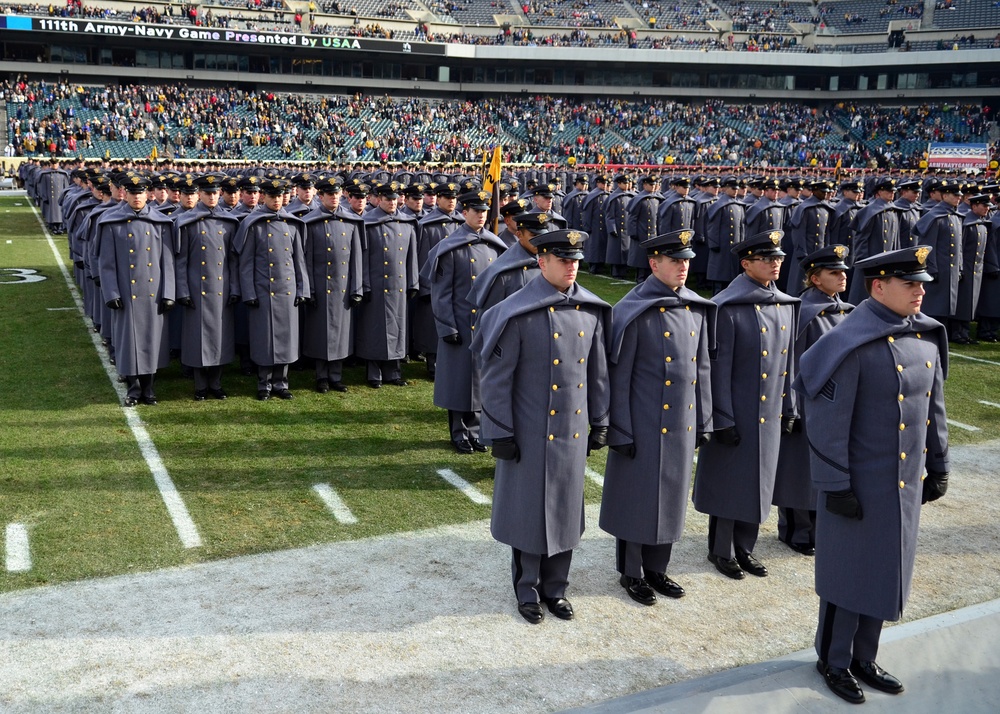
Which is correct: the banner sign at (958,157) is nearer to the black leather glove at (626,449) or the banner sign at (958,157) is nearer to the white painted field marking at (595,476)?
the white painted field marking at (595,476)

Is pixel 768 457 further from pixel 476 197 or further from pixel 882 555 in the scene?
pixel 476 197

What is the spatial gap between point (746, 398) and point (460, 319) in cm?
313

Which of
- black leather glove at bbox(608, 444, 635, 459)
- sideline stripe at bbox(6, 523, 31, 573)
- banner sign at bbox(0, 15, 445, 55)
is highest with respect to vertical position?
banner sign at bbox(0, 15, 445, 55)

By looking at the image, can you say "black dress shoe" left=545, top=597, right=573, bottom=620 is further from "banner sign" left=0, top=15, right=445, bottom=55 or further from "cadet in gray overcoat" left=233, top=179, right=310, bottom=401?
"banner sign" left=0, top=15, right=445, bottom=55

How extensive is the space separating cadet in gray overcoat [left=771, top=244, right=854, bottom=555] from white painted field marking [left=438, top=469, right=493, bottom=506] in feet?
6.56

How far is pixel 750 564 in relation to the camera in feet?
18.9

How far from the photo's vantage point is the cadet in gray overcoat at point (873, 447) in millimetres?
4293

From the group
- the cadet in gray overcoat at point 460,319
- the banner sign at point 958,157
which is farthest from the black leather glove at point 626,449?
the banner sign at point 958,157

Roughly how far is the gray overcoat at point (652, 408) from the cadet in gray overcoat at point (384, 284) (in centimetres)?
485

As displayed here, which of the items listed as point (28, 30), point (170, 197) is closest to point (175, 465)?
point (170, 197)

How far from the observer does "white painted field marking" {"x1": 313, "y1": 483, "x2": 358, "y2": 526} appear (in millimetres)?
6363

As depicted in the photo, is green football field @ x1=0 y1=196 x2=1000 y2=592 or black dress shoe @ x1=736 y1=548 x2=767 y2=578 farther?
green football field @ x1=0 y1=196 x2=1000 y2=592

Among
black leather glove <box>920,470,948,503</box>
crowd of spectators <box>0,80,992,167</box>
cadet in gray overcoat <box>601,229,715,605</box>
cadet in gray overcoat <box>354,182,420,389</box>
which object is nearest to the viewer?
black leather glove <box>920,470,948,503</box>

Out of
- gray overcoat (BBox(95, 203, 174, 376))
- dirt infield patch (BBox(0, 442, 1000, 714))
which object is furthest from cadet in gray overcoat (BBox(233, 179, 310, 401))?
dirt infield patch (BBox(0, 442, 1000, 714))
